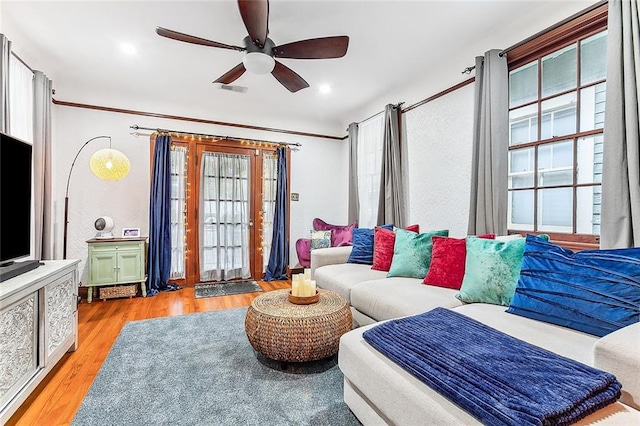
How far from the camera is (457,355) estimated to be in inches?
46.8

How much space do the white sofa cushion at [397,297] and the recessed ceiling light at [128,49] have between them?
307 centimetres

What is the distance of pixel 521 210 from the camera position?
2.65 m

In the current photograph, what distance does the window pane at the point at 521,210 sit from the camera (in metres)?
2.58

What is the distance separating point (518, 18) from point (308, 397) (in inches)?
127

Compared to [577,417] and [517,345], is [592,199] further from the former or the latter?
[577,417]

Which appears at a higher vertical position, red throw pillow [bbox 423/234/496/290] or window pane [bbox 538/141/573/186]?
window pane [bbox 538/141/573/186]

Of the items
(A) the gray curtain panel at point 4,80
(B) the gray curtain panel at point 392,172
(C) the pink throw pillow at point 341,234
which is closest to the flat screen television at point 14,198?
(A) the gray curtain panel at point 4,80

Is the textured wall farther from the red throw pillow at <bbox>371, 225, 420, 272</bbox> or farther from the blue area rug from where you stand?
the blue area rug

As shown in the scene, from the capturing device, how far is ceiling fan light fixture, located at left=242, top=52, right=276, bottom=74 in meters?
2.34

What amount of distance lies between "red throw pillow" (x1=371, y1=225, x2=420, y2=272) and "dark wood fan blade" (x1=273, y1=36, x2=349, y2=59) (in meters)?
1.72

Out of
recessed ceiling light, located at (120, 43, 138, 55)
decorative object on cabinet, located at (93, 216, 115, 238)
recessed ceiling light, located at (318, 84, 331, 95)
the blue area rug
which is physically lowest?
the blue area rug

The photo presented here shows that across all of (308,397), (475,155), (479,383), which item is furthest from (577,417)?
(475,155)

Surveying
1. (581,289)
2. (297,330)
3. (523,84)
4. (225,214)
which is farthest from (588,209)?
(225,214)

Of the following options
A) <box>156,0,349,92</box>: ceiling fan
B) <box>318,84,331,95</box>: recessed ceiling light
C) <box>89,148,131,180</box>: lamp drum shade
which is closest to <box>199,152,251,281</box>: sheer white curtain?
<box>89,148,131,180</box>: lamp drum shade
